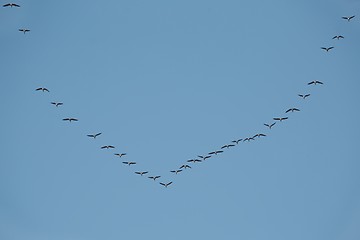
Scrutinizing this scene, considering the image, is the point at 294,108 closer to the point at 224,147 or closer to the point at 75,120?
the point at 224,147

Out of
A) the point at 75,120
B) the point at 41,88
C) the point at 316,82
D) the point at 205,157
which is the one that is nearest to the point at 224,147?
the point at 205,157

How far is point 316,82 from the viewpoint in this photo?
85062 mm

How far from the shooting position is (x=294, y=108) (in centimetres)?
8875

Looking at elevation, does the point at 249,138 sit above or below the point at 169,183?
above

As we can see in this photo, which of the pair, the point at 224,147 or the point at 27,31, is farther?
the point at 224,147

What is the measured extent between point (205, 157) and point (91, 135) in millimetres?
16693

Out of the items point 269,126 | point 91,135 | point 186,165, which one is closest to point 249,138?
point 269,126

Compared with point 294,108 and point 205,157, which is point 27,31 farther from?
point 294,108

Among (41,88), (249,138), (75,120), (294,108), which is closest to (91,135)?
(75,120)

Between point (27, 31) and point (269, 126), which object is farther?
Result: point (269, 126)

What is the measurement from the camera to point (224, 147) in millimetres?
90812

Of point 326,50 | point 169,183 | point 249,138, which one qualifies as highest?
point 326,50

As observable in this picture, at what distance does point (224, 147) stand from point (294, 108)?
37.8 ft

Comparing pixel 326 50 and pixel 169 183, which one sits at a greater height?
pixel 326 50
